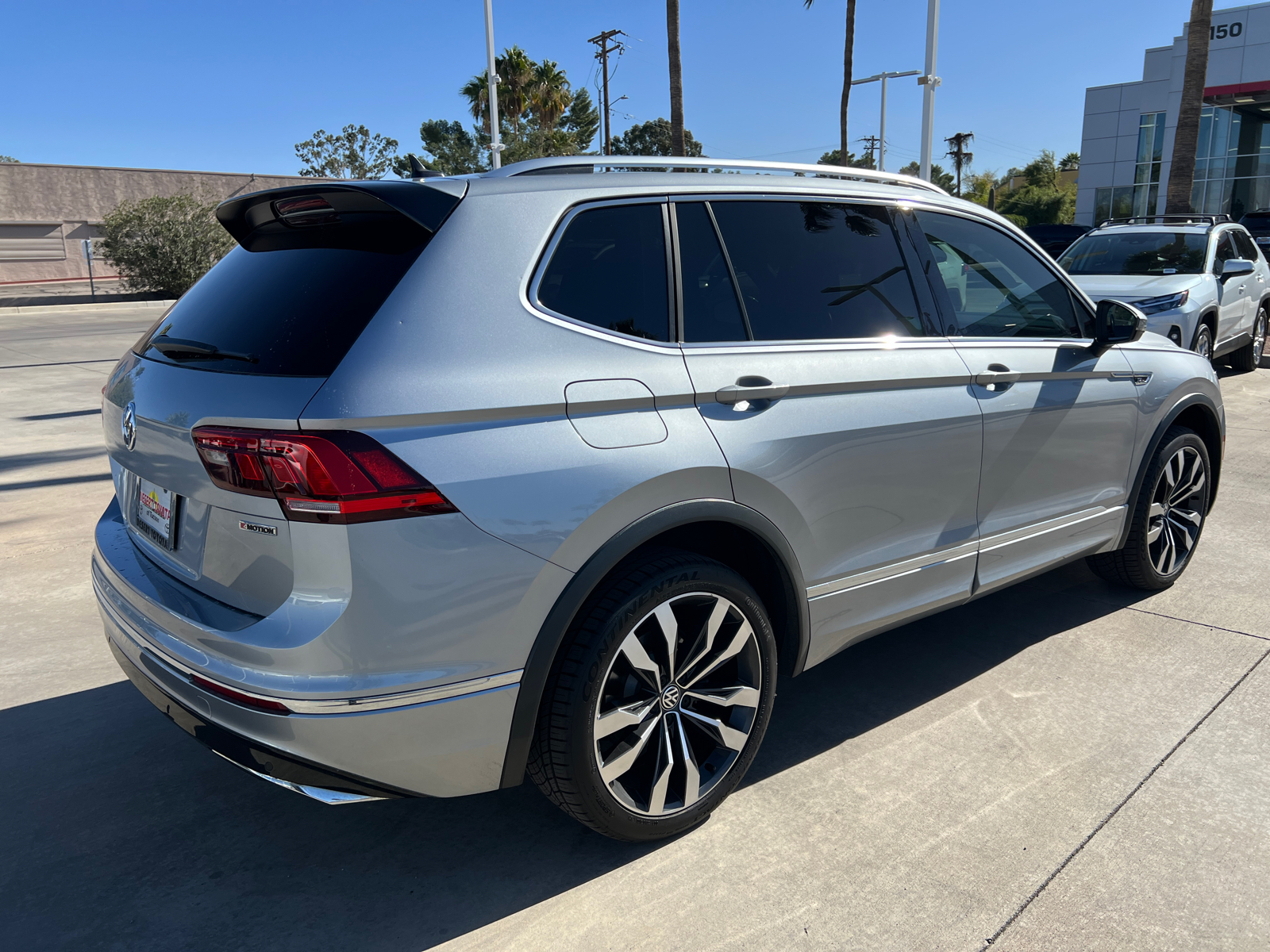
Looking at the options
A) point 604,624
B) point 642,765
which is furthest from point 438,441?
point 642,765

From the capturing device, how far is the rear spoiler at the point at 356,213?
7.62ft

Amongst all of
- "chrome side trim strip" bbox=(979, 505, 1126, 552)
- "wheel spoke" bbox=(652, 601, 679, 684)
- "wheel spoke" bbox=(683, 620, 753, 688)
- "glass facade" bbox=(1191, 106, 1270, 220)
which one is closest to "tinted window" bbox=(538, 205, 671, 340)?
"wheel spoke" bbox=(652, 601, 679, 684)

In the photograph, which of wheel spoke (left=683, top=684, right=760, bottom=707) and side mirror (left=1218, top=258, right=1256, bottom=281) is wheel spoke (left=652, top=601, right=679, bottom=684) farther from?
side mirror (left=1218, top=258, right=1256, bottom=281)

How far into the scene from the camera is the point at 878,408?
9.86 ft

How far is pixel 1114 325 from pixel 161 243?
2848cm

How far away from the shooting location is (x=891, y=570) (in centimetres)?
315

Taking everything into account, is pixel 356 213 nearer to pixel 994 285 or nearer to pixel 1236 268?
pixel 994 285

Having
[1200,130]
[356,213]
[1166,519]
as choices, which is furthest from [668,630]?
[1200,130]

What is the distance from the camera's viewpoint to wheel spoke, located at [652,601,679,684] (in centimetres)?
251

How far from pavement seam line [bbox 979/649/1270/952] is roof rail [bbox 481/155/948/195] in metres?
2.16

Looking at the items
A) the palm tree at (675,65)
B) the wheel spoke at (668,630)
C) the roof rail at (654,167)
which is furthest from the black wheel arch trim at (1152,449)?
the palm tree at (675,65)

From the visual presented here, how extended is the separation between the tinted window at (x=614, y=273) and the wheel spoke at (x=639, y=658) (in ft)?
2.64

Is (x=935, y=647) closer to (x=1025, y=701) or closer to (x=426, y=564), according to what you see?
(x=1025, y=701)

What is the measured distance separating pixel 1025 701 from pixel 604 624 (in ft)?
6.43
